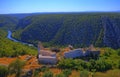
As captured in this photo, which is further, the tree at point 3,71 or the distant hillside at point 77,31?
the distant hillside at point 77,31

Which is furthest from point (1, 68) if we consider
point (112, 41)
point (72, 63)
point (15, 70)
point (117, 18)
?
point (117, 18)

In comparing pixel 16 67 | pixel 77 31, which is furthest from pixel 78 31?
pixel 16 67

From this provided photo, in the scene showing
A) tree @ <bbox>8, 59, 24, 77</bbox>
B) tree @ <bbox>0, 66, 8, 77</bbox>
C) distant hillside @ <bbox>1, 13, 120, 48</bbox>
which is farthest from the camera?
distant hillside @ <bbox>1, 13, 120, 48</bbox>

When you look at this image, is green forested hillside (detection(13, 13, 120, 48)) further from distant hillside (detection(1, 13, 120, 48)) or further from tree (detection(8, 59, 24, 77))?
tree (detection(8, 59, 24, 77))

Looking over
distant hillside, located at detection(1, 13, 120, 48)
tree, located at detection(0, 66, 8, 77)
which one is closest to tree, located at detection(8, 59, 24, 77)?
tree, located at detection(0, 66, 8, 77)

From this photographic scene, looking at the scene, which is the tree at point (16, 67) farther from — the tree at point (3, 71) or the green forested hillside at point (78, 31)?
the green forested hillside at point (78, 31)

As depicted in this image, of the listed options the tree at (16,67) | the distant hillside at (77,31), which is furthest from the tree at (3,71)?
the distant hillside at (77,31)

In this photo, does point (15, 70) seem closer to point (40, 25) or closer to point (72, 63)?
point (72, 63)

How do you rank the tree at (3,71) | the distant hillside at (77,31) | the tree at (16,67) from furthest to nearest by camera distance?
the distant hillside at (77,31)
the tree at (3,71)
the tree at (16,67)
